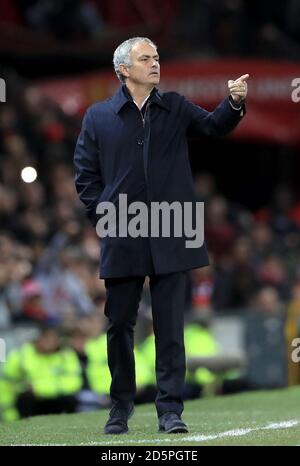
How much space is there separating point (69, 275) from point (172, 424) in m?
7.64

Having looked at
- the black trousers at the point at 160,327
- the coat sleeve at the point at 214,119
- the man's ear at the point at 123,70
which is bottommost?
the black trousers at the point at 160,327

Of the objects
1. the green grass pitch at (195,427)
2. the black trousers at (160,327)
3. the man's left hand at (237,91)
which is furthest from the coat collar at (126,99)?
the green grass pitch at (195,427)

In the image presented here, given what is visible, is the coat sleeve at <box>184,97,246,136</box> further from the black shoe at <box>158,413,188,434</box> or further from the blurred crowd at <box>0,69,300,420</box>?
the blurred crowd at <box>0,69,300,420</box>

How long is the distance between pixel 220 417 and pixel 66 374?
4.23 metres

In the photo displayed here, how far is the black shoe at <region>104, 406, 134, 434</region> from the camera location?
Answer: 884cm

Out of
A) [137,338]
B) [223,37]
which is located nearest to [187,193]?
[137,338]

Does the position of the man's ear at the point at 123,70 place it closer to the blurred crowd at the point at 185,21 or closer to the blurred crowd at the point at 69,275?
the blurred crowd at the point at 69,275

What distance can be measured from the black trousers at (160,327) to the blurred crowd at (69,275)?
4932mm

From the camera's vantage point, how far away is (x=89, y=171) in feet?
28.9

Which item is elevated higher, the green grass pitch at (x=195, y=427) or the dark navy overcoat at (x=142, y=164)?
the dark navy overcoat at (x=142, y=164)

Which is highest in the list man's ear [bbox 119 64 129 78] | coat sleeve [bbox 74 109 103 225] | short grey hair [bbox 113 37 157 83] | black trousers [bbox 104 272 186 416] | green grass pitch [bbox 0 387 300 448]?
short grey hair [bbox 113 37 157 83]

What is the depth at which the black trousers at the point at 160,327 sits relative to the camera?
878cm

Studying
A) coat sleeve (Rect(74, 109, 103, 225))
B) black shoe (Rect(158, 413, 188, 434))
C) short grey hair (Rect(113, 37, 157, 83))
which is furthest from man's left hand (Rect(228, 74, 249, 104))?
black shoe (Rect(158, 413, 188, 434))

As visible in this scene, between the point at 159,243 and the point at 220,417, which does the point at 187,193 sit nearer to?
the point at 159,243
